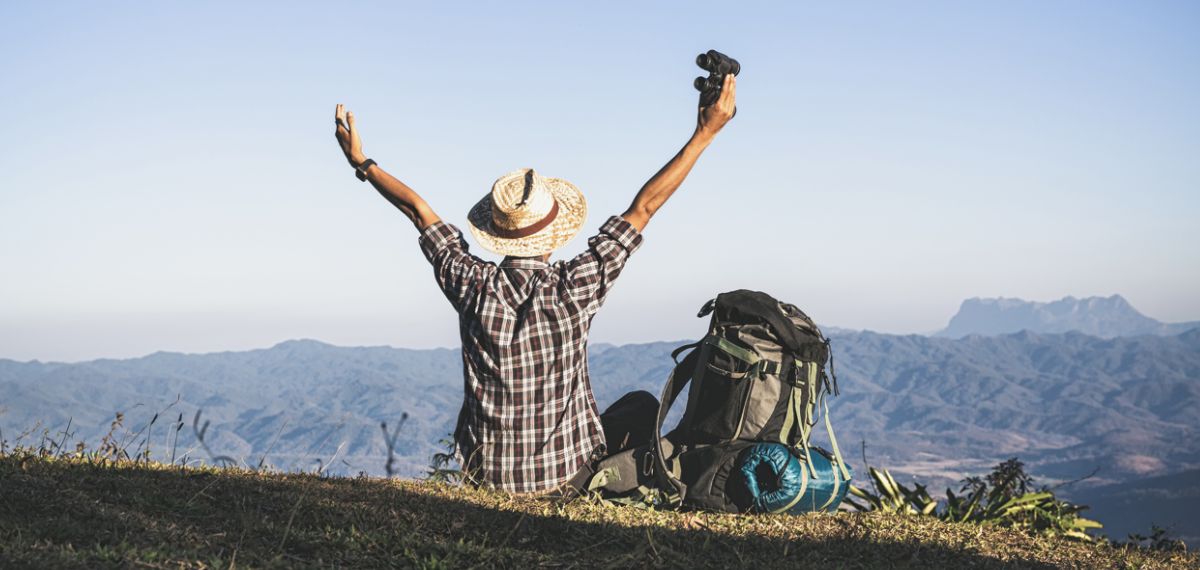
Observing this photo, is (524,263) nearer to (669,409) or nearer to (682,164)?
(682,164)

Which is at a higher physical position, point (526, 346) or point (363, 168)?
point (363, 168)

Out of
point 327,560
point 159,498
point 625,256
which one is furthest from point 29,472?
point 625,256

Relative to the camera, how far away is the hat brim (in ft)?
21.8

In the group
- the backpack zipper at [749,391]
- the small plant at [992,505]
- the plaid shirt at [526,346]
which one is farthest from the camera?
the small plant at [992,505]

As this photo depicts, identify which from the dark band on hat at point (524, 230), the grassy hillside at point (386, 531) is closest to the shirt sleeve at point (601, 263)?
the dark band on hat at point (524, 230)

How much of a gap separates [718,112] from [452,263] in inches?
79.3

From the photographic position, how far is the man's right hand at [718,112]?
6.76 metres

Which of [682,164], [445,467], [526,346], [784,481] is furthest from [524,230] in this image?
[784,481]

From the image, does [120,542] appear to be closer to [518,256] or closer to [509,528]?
[509,528]

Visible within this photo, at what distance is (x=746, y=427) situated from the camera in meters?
6.84

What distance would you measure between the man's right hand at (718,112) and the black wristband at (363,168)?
7.54 feet

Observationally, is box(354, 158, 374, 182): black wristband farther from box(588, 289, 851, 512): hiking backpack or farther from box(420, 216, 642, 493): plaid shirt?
box(588, 289, 851, 512): hiking backpack

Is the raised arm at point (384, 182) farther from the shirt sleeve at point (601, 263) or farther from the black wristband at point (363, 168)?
the shirt sleeve at point (601, 263)

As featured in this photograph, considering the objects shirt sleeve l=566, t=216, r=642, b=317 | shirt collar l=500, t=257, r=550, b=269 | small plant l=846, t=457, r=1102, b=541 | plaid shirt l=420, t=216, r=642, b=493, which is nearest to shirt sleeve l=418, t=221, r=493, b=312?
plaid shirt l=420, t=216, r=642, b=493
